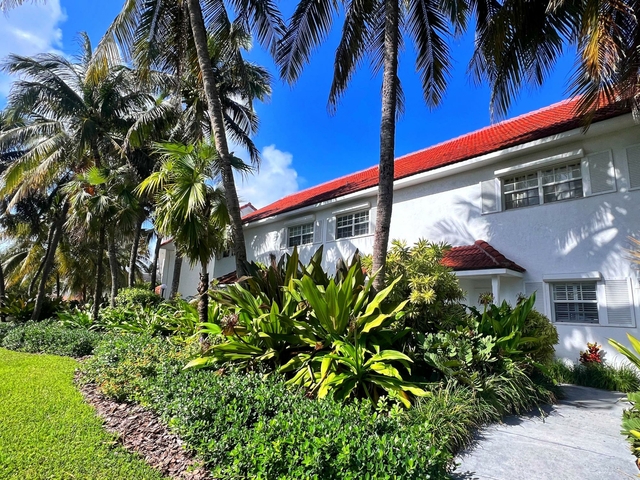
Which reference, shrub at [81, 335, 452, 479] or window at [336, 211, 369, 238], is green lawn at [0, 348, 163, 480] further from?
window at [336, 211, 369, 238]

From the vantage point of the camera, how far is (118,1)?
1064 cm

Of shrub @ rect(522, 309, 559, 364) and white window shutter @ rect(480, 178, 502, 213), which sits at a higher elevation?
white window shutter @ rect(480, 178, 502, 213)

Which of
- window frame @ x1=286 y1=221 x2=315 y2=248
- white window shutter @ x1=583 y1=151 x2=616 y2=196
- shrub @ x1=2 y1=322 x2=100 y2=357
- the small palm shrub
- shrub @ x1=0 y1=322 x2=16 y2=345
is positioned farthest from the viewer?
window frame @ x1=286 y1=221 x2=315 y2=248

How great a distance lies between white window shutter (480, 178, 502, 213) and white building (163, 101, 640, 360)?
0.09 feet

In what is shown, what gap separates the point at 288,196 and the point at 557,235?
626 inches

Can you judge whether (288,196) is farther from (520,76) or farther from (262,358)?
(262,358)

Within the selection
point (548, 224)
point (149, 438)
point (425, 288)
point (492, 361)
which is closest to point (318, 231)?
point (548, 224)

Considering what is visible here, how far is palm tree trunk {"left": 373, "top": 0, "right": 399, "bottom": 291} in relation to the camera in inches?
262

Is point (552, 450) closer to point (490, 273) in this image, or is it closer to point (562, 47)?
point (490, 273)

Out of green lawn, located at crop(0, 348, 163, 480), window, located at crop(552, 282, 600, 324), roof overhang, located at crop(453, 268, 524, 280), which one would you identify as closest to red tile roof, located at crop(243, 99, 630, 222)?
roof overhang, located at crop(453, 268, 524, 280)

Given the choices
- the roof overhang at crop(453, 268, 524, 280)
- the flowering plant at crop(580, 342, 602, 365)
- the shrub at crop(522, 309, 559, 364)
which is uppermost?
the roof overhang at crop(453, 268, 524, 280)

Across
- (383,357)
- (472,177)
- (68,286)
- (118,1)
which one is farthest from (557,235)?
(68,286)

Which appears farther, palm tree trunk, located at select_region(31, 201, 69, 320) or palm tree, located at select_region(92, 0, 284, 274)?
palm tree trunk, located at select_region(31, 201, 69, 320)

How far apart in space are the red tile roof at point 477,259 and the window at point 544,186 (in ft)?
4.62
